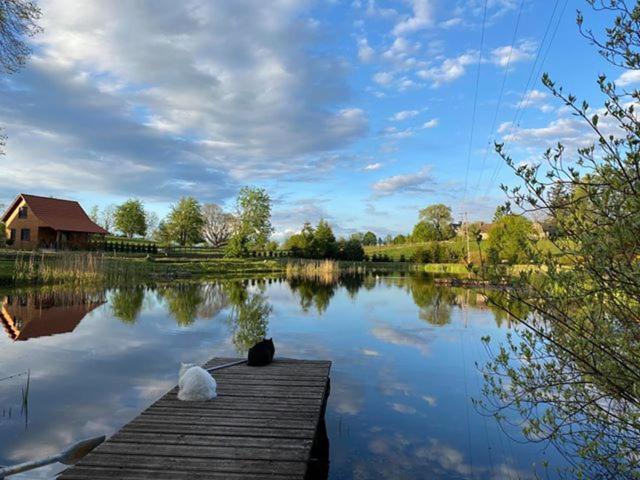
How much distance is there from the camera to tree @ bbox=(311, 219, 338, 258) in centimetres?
6762

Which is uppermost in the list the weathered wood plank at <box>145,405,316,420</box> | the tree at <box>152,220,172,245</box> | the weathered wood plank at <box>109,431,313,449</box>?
the tree at <box>152,220,172,245</box>

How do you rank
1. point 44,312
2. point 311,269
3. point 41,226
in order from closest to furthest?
point 44,312, point 41,226, point 311,269

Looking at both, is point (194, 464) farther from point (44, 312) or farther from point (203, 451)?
point (44, 312)

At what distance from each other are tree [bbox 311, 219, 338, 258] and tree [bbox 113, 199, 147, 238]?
29455mm

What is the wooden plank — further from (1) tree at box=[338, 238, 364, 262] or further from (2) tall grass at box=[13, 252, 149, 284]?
(1) tree at box=[338, 238, 364, 262]

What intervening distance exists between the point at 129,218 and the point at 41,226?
29.0 metres

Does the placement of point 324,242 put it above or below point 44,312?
above

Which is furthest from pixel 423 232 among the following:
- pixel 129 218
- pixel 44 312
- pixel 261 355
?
pixel 261 355

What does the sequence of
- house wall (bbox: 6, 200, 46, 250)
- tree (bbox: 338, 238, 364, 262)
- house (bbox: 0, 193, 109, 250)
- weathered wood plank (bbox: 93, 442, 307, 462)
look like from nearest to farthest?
weathered wood plank (bbox: 93, 442, 307, 462)
house wall (bbox: 6, 200, 46, 250)
house (bbox: 0, 193, 109, 250)
tree (bbox: 338, 238, 364, 262)

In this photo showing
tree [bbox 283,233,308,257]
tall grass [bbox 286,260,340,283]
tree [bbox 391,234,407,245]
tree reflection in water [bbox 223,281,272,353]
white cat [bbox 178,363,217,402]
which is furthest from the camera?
tree [bbox 391,234,407,245]

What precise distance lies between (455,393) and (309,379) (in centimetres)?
369

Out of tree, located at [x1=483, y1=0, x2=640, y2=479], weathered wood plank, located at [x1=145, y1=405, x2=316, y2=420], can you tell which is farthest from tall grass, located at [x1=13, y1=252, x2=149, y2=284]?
tree, located at [x1=483, y1=0, x2=640, y2=479]

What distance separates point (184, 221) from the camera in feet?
234

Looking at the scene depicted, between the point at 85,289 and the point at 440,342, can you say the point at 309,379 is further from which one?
the point at 85,289
